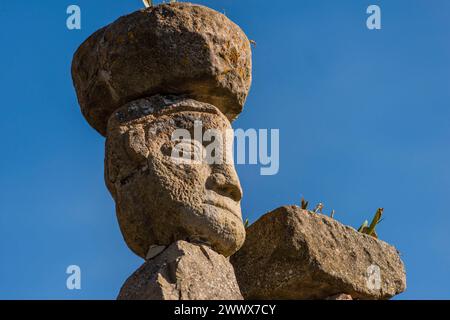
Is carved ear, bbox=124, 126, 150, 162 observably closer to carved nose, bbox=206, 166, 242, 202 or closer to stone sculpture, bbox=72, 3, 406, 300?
stone sculpture, bbox=72, 3, 406, 300

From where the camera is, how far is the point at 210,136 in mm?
6723

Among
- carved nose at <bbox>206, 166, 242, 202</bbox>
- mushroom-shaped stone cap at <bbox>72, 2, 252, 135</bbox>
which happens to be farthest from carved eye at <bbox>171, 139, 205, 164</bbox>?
mushroom-shaped stone cap at <bbox>72, 2, 252, 135</bbox>

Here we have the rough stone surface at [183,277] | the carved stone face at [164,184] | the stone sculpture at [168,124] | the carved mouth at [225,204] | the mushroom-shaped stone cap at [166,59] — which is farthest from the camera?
the mushroom-shaped stone cap at [166,59]

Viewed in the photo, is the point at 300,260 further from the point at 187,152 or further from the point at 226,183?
the point at 187,152

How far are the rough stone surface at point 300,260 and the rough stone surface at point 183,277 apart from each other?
43.7 inches

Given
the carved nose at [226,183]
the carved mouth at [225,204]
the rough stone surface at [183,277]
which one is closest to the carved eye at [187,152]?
the carved nose at [226,183]

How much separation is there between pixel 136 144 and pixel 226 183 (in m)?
0.63

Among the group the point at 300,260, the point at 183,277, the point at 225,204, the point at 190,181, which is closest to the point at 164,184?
the point at 190,181

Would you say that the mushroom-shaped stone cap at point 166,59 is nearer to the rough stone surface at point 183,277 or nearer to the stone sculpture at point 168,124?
the stone sculpture at point 168,124

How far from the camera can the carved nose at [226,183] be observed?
6.54 m

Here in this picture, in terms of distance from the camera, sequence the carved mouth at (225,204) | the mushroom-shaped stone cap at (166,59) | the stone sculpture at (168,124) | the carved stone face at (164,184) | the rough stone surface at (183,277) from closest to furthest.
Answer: the rough stone surface at (183,277)
the stone sculpture at (168,124)
the carved stone face at (164,184)
the carved mouth at (225,204)
the mushroom-shaped stone cap at (166,59)
